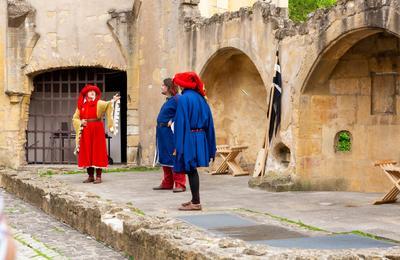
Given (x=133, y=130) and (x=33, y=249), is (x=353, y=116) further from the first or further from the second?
(x=133, y=130)

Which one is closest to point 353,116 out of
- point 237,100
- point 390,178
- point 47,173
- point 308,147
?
point 308,147

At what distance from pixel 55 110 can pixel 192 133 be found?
9.75 m

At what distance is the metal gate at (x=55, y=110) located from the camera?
16.0 meters

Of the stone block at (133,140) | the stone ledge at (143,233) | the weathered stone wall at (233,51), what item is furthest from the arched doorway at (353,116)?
the stone block at (133,140)

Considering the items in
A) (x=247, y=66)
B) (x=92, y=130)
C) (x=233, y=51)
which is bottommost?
(x=92, y=130)

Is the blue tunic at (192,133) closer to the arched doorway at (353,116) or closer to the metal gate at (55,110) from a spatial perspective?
the arched doorway at (353,116)

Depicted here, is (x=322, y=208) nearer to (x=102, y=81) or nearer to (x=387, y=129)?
(x=387, y=129)

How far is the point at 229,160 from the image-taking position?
1175 cm

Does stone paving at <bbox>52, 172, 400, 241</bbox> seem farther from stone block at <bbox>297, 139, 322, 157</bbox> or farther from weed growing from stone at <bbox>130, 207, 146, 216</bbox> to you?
stone block at <bbox>297, 139, 322, 157</bbox>

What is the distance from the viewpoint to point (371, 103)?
9.61 meters

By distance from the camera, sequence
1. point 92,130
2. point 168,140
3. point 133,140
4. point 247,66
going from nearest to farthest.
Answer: point 168,140, point 92,130, point 247,66, point 133,140

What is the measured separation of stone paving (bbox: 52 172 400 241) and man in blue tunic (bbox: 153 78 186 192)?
0.79 ft

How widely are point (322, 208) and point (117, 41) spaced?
858 centimetres

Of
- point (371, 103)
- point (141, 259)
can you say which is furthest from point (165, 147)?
point (141, 259)
